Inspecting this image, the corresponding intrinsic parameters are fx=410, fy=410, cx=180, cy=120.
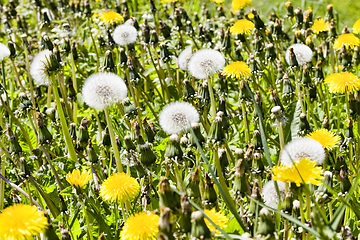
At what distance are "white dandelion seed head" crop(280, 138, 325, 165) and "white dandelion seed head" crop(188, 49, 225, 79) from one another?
623 mm

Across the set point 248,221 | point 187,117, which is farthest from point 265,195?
point 187,117

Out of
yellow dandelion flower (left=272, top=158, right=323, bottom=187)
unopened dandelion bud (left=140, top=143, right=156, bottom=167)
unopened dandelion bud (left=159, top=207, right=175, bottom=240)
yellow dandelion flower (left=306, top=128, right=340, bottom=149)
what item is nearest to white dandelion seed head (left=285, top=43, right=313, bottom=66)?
yellow dandelion flower (left=306, top=128, right=340, bottom=149)

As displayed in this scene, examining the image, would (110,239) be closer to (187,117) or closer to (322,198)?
(187,117)

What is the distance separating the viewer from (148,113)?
2.94 meters

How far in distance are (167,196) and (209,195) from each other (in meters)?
0.27

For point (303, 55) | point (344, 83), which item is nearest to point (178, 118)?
point (344, 83)

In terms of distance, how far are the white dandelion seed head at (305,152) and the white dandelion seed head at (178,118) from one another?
422 mm

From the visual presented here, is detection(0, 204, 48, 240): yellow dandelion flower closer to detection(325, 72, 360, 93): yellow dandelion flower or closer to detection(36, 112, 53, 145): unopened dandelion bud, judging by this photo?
detection(36, 112, 53, 145): unopened dandelion bud

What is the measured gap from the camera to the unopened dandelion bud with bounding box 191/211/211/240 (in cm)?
106

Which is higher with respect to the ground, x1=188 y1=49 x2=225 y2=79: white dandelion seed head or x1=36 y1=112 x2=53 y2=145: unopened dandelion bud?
x1=188 y1=49 x2=225 y2=79: white dandelion seed head

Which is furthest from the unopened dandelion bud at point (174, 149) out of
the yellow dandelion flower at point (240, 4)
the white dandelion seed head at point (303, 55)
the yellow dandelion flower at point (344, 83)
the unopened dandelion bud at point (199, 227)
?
the yellow dandelion flower at point (240, 4)

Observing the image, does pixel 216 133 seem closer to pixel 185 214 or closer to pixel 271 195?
pixel 271 195

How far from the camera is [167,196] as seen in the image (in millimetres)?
1137

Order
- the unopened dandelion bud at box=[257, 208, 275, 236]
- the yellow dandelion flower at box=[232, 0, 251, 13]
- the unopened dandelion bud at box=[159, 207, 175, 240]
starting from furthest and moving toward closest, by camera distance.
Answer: the yellow dandelion flower at box=[232, 0, 251, 13] < the unopened dandelion bud at box=[257, 208, 275, 236] < the unopened dandelion bud at box=[159, 207, 175, 240]
